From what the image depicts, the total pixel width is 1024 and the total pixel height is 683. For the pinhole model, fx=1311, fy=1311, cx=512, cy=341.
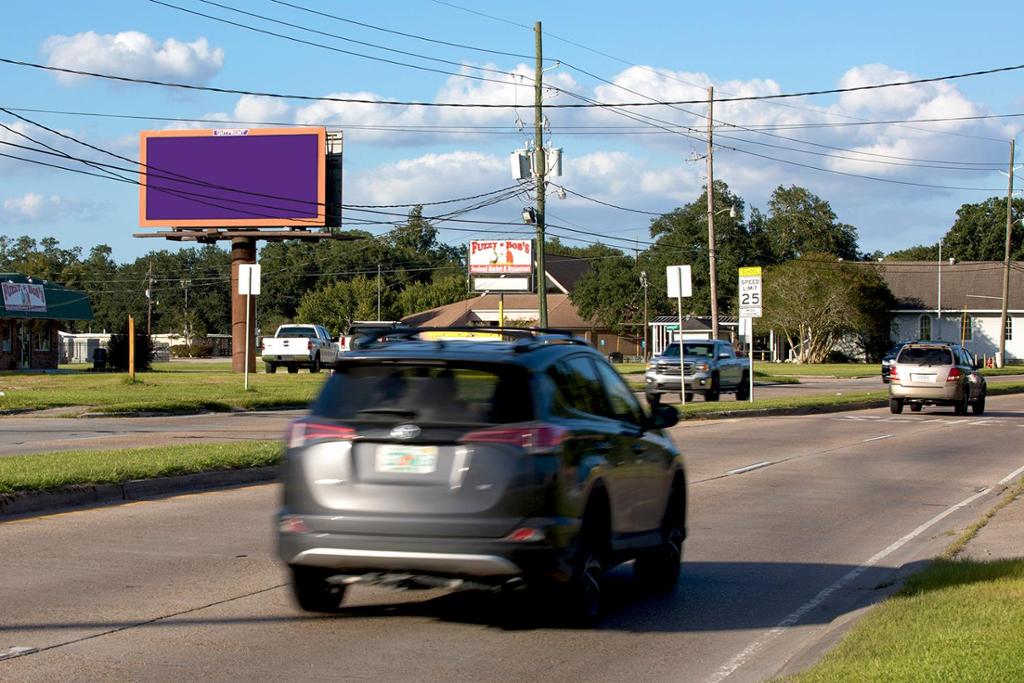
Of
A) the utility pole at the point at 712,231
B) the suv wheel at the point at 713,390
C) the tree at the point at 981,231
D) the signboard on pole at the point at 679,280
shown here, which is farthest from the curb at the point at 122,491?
the tree at the point at 981,231

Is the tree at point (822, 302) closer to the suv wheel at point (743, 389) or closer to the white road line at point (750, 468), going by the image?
the suv wheel at point (743, 389)

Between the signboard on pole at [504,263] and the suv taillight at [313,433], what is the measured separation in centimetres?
5252

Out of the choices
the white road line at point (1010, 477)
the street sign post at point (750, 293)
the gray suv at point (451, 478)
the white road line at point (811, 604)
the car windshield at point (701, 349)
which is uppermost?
the street sign post at point (750, 293)

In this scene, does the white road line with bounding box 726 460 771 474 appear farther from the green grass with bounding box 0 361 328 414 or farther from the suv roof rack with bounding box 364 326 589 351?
the green grass with bounding box 0 361 328 414

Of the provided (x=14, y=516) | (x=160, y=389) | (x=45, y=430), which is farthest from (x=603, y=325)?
(x=14, y=516)

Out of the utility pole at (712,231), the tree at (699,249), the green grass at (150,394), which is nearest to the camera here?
the green grass at (150,394)

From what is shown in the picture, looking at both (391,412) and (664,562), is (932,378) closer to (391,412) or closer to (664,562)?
(664,562)

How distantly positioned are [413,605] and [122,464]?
25.6ft

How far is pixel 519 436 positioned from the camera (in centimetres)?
754

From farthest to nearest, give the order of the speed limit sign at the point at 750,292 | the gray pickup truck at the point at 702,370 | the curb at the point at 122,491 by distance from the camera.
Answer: the gray pickup truck at the point at 702,370
the speed limit sign at the point at 750,292
the curb at the point at 122,491

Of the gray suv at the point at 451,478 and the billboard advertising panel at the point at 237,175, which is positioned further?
the billboard advertising panel at the point at 237,175

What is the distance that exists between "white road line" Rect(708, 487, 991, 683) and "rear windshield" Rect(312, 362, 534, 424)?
182cm

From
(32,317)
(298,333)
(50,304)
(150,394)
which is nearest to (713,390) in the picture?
(150,394)

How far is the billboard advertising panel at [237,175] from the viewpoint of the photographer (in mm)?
55188
